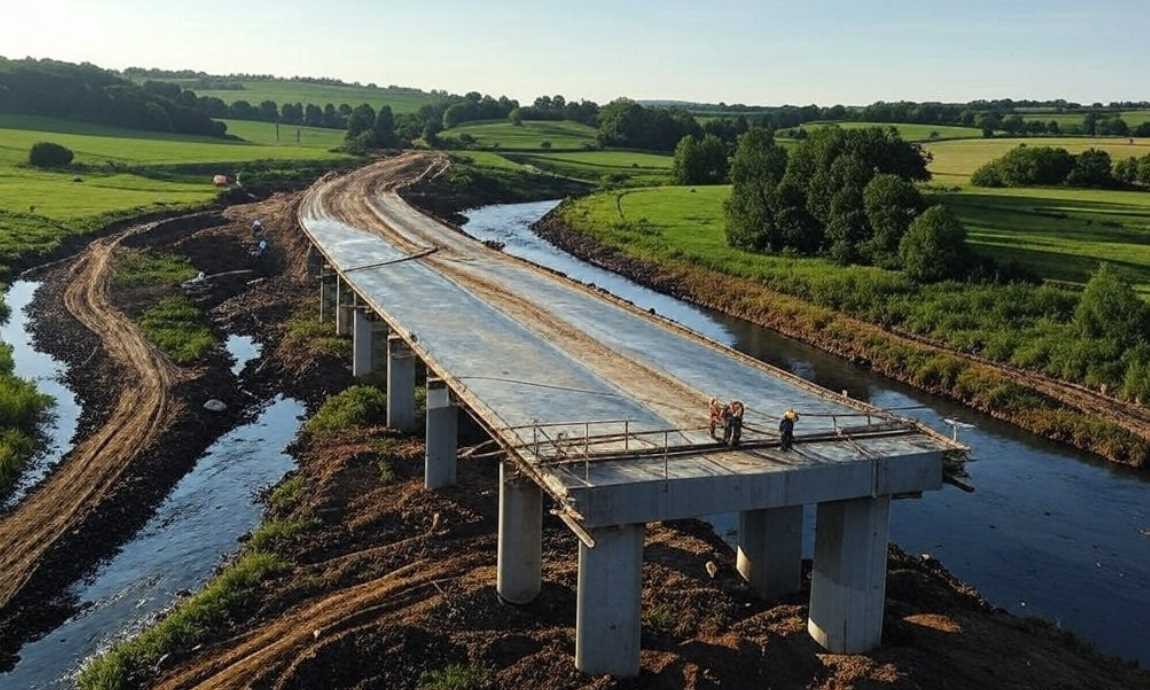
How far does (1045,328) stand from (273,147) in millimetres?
125554

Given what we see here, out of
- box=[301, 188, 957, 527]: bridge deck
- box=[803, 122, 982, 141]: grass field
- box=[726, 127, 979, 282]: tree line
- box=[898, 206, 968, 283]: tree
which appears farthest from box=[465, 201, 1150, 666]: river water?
box=[803, 122, 982, 141]: grass field

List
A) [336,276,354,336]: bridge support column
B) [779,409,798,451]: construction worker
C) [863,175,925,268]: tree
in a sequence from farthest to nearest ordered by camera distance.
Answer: [863,175,925,268]: tree, [336,276,354,336]: bridge support column, [779,409,798,451]: construction worker

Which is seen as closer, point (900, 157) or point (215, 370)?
point (215, 370)

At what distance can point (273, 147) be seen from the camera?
150m

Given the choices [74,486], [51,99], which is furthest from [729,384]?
[51,99]

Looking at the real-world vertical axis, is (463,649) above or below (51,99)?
below

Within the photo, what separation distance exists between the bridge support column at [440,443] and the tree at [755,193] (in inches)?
1930

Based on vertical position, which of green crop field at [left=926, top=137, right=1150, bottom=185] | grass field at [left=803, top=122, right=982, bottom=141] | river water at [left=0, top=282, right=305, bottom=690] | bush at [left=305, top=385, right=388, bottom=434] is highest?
grass field at [left=803, top=122, right=982, bottom=141]

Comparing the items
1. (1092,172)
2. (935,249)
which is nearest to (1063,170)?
(1092,172)

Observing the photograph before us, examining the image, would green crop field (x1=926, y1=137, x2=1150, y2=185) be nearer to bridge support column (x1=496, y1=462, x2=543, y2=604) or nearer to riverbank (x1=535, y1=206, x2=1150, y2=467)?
riverbank (x1=535, y1=206, x2=1150, y2=467)

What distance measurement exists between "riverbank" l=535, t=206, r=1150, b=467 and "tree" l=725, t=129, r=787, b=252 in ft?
19.5

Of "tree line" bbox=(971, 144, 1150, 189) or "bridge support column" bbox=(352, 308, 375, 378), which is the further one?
"tree line" bbox=(971, 144, 1150, 189)

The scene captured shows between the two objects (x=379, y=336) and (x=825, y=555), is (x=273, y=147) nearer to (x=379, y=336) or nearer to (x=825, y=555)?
(x=379, y=336)

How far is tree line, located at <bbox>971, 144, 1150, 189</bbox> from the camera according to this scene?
326 ft
